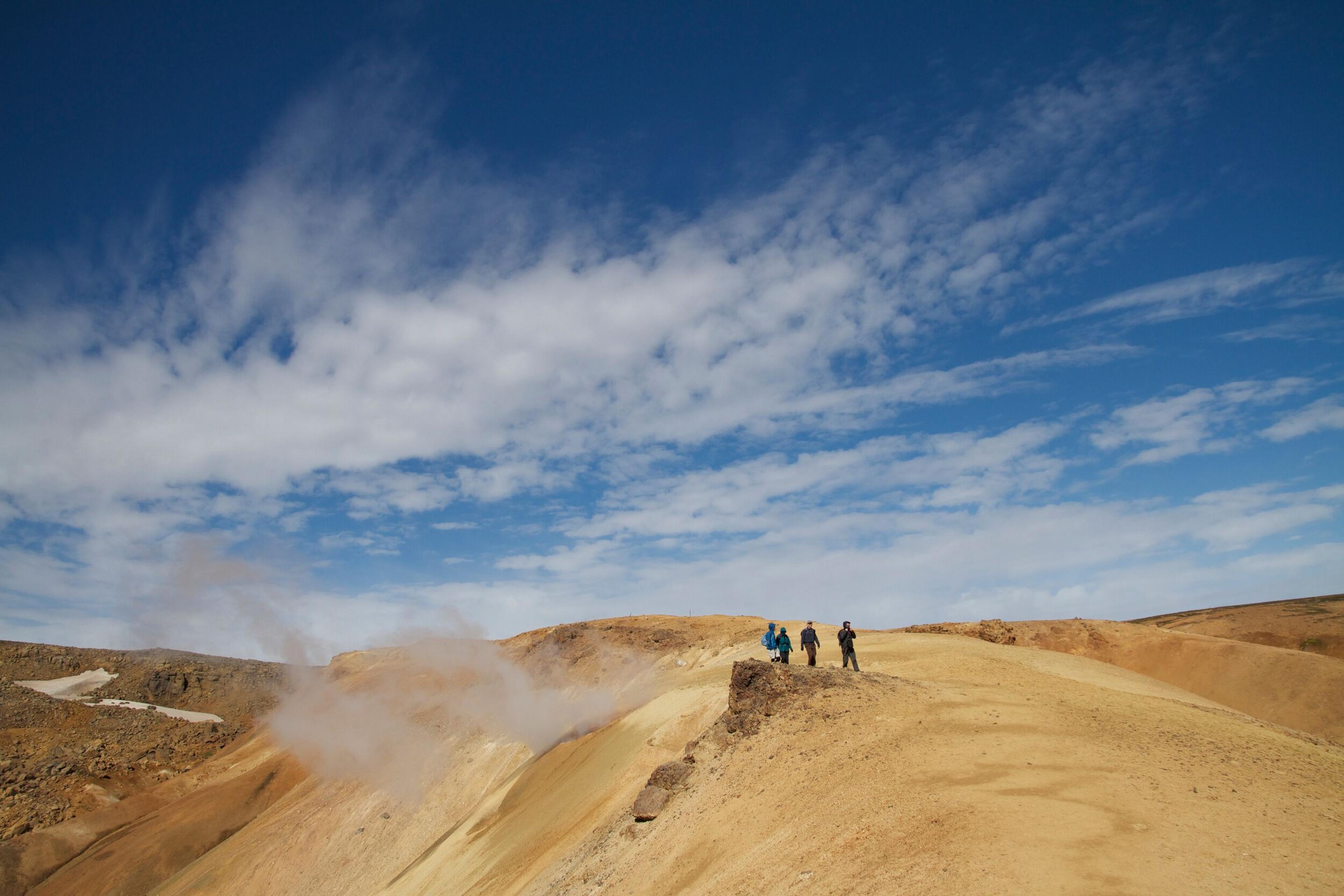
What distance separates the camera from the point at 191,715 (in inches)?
2077

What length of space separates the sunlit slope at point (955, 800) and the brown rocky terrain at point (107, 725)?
2953 cm

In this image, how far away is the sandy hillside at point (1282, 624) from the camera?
143 ft

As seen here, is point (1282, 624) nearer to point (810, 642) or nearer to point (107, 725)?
point (810, 642)

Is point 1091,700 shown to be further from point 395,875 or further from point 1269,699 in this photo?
point 395,875

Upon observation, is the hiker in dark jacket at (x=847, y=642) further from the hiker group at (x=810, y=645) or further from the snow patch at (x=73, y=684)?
the snow patch at (x=73, y=684)

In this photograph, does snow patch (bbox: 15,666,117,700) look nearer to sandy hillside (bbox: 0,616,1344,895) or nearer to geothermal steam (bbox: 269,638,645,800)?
geothermal steam (bbox: 269,638,645,800)

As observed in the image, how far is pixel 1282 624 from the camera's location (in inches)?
1938

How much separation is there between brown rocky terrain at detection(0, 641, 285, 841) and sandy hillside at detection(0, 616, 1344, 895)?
7292 millimetres

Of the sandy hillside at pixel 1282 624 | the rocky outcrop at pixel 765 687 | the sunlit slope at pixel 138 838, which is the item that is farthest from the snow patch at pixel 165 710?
the sandy hillside at pixel 1282 624

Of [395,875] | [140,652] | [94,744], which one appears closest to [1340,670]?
[395,875]

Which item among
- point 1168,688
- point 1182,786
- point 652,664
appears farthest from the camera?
point 652,664

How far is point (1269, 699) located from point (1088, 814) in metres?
29.3

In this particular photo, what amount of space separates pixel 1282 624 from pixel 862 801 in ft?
174

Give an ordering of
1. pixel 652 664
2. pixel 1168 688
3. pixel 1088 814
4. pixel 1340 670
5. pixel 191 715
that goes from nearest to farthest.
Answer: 1. pixel 1088 814
2. pixel 1168 688
3. pixel 1340 670
4. pixel 652 664
5. pixel 191 715
